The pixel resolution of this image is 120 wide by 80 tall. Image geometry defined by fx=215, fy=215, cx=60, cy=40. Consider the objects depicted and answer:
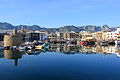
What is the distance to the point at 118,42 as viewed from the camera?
4838 inches

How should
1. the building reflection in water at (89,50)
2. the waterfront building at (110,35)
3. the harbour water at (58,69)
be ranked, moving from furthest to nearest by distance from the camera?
the waterfront building at (110,35), the building reflection in water at (89,50), the harbour water at (58,69)

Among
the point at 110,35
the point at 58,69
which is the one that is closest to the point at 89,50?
the point at 58,69

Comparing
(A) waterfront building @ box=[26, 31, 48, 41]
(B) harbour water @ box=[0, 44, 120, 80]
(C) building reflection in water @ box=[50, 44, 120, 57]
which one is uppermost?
(A) waterfront building @ box=[26, 31, 48, 41]

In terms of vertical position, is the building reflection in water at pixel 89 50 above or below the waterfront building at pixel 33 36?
below

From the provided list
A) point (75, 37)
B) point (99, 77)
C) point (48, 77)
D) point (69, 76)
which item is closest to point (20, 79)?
point (48, 77)

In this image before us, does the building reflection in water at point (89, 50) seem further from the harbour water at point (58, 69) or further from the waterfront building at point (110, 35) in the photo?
the waterfront building at point (110, 35)

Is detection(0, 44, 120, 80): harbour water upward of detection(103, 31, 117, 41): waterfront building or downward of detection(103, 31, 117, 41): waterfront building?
downward

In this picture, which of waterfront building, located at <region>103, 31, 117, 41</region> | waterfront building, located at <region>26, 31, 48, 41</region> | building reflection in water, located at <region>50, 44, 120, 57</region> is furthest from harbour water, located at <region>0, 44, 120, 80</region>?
waterfront building, located at <region>103, 31, 117, 41</region>

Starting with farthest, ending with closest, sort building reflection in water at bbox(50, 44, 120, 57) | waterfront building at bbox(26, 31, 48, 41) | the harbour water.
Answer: waterfront building at bbox(26, 31, 48, 41) < building reflection in water at bbox(50, 44, 120, 57) < the harbour water

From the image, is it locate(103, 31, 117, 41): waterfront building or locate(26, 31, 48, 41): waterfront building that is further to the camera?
locate(103, 31, 117, 41): waterfront building

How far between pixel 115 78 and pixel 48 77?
387 inches

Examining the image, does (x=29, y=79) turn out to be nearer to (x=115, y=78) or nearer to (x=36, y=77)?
(x=36, y=77)

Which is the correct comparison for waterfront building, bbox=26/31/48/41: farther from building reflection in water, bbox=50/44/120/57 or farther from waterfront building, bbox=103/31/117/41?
building reflection in water, bbox=50/44/120/57

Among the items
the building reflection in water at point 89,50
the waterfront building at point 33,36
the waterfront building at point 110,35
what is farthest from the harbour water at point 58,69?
the waterfront building at point 110,35
